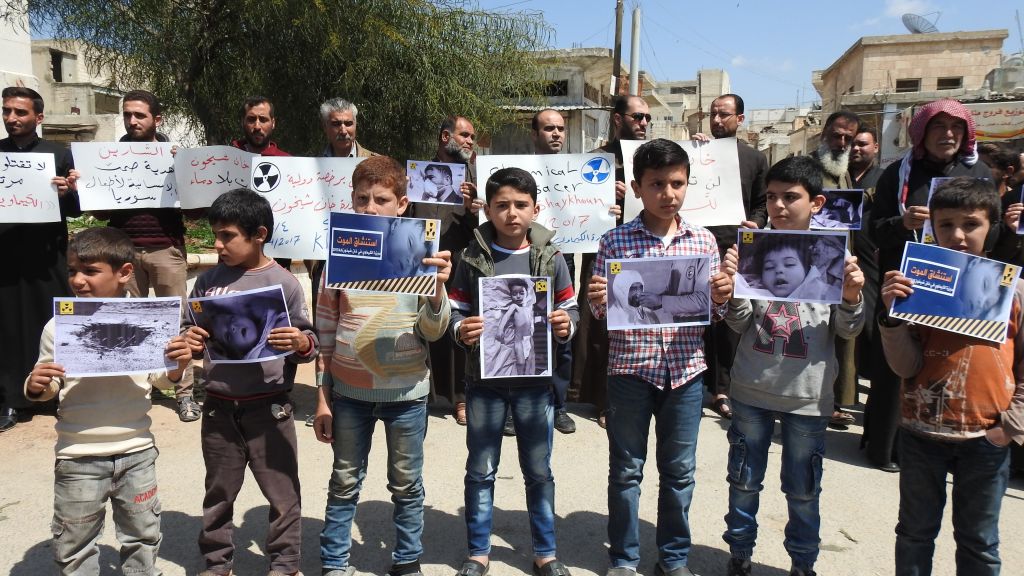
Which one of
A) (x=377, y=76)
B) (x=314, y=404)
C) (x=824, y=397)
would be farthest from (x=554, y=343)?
(x=377, y=76)

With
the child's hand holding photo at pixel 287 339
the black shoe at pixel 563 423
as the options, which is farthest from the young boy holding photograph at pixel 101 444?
the black shoe at pixel 563 423

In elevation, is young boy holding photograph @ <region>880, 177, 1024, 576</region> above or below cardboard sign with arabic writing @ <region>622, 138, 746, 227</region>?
below

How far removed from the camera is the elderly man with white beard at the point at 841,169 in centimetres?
519

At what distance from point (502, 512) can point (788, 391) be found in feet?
5.60

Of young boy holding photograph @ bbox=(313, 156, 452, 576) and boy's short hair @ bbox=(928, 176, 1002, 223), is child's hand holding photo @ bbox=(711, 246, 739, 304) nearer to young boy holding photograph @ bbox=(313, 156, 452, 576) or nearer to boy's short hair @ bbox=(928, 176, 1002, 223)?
boy's short hair @ bbox=(928, 176, 1002, 223)

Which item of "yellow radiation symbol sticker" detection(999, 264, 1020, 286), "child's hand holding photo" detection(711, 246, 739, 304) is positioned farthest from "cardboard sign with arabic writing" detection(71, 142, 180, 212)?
"yellow radiation symbol sticker" detection(999, 264, 1020, 286)

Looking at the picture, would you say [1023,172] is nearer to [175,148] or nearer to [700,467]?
[700,467]

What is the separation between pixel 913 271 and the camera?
254cm

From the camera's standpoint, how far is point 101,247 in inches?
109

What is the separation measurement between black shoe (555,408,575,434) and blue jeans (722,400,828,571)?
207 centimetres

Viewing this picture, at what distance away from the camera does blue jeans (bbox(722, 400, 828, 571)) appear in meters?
2.96

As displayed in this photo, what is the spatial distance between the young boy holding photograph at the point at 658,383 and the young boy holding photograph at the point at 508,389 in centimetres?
27

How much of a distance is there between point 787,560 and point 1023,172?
3.76 m

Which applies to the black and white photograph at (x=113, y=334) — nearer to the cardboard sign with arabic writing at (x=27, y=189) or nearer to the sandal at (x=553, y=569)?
the sandal at (x=553, y=569)
